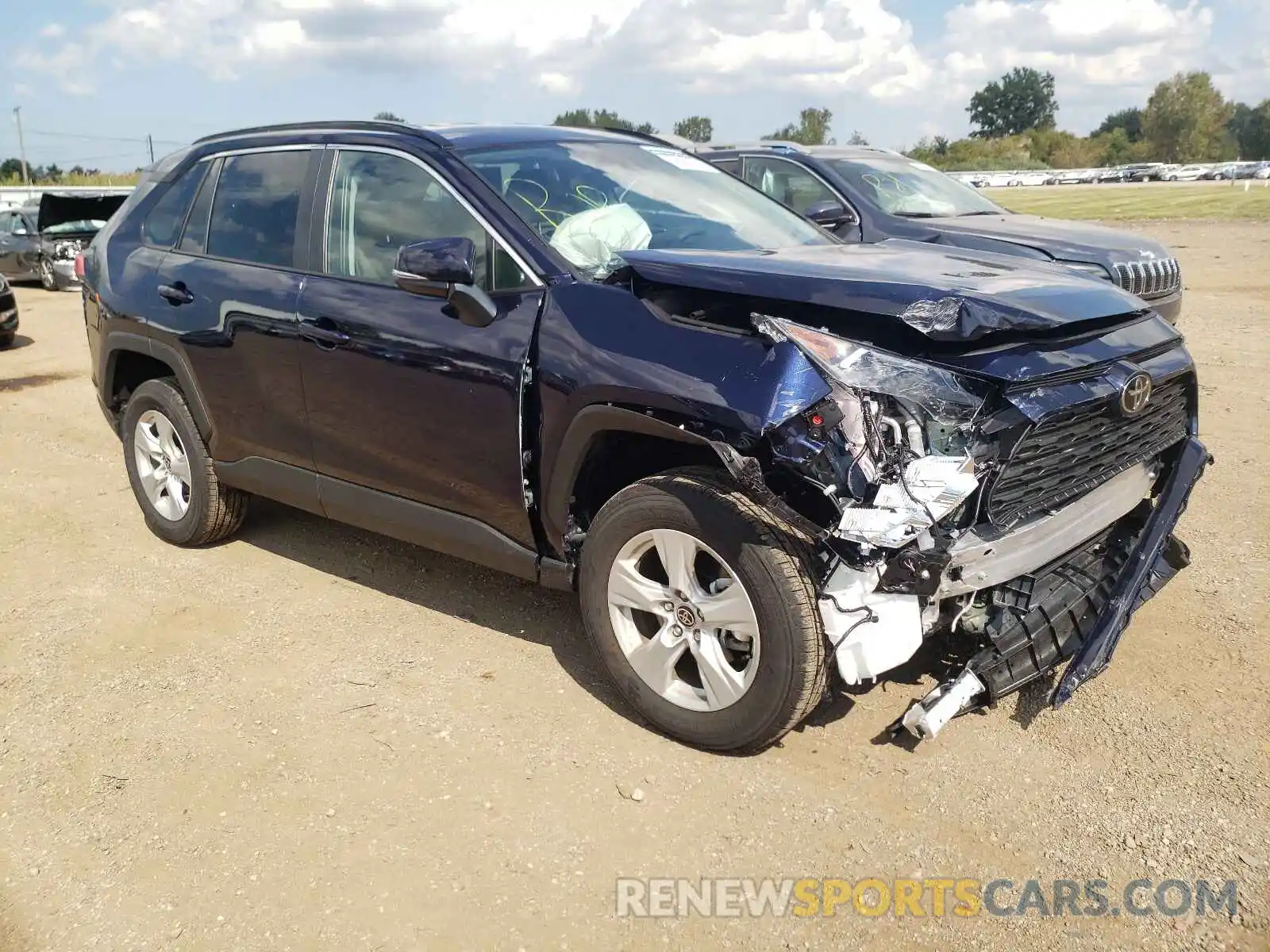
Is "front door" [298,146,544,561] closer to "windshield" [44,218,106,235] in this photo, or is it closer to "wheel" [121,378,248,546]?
"wheel" [121,378,248,546]

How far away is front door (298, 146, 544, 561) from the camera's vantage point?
3551 millimetres

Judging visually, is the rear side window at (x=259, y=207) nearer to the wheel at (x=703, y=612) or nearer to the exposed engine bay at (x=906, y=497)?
Result: the wheel at (x=703, y=612)

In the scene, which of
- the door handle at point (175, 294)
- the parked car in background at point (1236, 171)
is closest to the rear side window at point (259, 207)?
the door handle at point (175, 294)

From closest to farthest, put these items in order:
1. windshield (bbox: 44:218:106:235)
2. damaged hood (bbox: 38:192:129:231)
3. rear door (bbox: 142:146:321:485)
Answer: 1. rear door (bbox: 142:146:321:485)
2. damaged hood (bbox: 38:192:129:231)
3. windshield (bbox: 44:218:106:235)

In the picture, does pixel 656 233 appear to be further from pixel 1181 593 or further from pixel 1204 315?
pixel 1204 315

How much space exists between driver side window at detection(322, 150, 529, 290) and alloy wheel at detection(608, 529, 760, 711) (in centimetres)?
111

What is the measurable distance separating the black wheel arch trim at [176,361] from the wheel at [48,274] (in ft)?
47.9

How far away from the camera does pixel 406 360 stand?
3.75 m

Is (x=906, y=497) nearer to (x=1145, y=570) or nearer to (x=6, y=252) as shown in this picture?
(x=1145, y=570)

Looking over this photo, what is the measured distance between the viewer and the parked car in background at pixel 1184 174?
61.3m

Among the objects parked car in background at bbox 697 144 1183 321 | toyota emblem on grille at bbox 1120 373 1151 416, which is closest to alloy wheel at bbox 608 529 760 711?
toyota emblem on grille at bbox 1120 373 1151 416

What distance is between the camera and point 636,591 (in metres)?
3.31

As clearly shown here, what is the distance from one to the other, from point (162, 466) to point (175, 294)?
3.15ft

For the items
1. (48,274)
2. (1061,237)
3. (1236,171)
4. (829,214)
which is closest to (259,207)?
(829,214)
